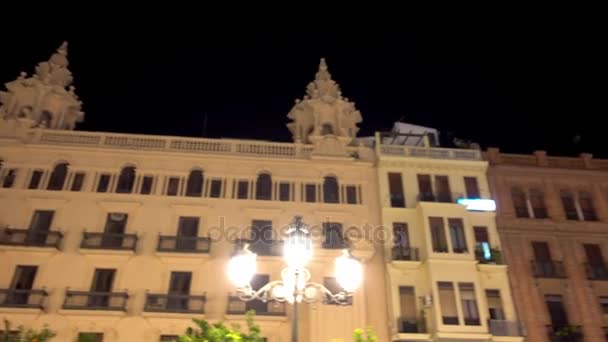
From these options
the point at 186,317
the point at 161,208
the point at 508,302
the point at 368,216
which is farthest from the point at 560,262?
the point at 161,208

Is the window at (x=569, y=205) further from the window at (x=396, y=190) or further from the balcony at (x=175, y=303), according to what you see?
the balcony at (x=175, y=303)

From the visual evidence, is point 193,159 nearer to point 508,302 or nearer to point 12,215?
point 12,215

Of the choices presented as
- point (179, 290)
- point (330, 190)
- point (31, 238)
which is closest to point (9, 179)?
point (31, 238)

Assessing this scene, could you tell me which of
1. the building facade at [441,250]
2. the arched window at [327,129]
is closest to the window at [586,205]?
the building facade at [441,250]

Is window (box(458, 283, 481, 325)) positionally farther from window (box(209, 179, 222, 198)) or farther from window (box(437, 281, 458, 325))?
window (box(209, 179, 222, 198))

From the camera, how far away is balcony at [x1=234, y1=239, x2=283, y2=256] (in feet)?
93.6

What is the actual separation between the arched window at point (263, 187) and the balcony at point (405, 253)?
24.1 feet

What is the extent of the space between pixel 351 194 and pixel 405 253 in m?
4.59

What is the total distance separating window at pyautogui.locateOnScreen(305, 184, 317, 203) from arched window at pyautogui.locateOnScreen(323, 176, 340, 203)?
0.55 meters

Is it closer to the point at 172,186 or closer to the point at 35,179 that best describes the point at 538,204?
the point at 172,186

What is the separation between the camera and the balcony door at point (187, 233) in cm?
2845

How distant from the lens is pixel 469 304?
27859 mm

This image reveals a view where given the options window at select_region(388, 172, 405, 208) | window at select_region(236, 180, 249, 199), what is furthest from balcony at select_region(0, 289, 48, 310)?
window at select_region(388, 172, 405, 208)

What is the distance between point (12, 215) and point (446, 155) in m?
23.9
